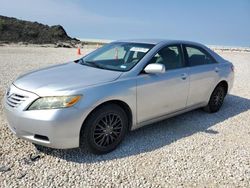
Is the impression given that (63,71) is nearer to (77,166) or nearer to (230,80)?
(77,166)

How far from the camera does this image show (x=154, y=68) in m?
3.97

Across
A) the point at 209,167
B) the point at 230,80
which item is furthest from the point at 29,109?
the point at 230,80

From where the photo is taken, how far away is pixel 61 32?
51.4 meters

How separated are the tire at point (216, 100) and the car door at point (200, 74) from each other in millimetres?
241

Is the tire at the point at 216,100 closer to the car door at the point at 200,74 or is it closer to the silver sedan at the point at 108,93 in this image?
the car door at the point at 200,74

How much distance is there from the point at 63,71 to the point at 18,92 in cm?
80

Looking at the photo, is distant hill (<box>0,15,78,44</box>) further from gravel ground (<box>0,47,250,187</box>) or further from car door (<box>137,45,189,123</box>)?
gravel ground (<box>0,47,250,187</box>)

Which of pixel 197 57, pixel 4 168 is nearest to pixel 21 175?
→ pixel 4 168

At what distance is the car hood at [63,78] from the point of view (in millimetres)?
3432

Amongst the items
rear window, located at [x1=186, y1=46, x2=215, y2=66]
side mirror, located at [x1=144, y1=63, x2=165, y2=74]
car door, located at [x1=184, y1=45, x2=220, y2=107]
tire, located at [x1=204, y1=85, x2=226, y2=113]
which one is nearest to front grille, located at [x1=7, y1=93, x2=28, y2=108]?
side mirror, located at [x1=144, y1=63, x2=165, y2=74]

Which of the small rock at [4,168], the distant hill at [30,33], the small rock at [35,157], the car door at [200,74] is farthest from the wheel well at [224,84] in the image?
the distant hill at [30,33]

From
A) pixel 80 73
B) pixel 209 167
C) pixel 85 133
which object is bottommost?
pixel 209 167

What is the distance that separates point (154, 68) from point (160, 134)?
1.23 metres

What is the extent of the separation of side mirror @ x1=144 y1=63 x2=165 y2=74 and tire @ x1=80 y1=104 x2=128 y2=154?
0.73m
